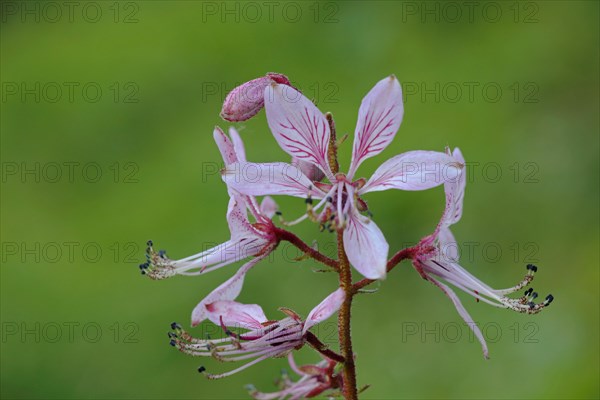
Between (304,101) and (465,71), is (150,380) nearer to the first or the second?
(304,101)

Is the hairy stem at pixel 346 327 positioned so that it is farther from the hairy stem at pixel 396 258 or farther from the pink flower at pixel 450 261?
the pink flower at pixel 450 261

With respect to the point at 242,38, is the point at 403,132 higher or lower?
lower

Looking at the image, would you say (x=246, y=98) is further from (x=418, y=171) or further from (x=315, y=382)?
(x=315, y=382)

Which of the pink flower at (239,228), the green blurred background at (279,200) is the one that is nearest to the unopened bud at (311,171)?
the pink flower at (239,228)

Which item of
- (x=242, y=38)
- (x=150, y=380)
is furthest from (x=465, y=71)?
(x=150, y=380)

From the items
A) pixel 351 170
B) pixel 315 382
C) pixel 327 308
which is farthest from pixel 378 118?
pixel 315 382

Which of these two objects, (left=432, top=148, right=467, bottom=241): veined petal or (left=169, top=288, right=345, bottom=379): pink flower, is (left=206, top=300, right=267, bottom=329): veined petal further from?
(left=432, top=148, right=467, bottom=241): veined petal
